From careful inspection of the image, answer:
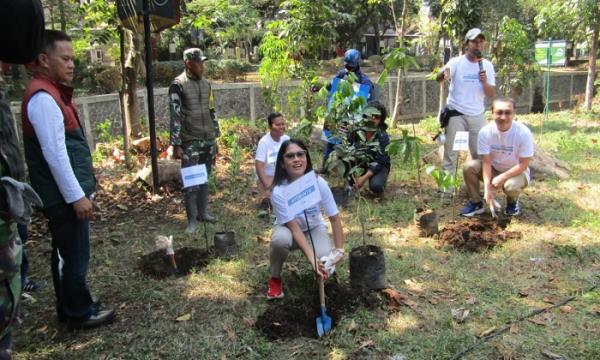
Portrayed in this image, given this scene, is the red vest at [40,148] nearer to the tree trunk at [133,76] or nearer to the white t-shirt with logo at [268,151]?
the white t-shirt with logo at [268,151]

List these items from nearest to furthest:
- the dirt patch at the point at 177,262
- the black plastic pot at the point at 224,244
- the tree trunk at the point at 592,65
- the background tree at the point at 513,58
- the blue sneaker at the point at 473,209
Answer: the dirt patch at the point at 177,262 → the black plastic pot at the point at 224,244 → the blue sneaker at the point at 473,209 → the background tree at the point at 513,58 → the tree trunk at the point at 592,65

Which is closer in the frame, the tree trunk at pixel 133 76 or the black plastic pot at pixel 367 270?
the black plastic pot at pixel 367 270

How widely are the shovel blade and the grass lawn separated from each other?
48 mm

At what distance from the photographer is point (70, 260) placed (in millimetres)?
2824

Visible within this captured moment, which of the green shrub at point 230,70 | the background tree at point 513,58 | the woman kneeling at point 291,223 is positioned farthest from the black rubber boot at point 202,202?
the green shrub at point 230,70

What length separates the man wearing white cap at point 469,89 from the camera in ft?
17.1

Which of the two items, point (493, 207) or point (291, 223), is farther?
point (493, 207)

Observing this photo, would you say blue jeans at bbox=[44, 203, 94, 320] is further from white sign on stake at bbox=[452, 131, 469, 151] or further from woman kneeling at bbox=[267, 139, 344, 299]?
white sign on stake at bbox=[452, 131, 469, 151]

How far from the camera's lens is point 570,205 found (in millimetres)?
5215

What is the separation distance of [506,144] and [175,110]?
10.5 feet

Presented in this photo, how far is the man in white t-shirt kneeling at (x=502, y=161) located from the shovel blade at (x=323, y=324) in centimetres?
245

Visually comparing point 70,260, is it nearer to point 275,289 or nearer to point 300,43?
point 275,289

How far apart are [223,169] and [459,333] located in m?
4.85

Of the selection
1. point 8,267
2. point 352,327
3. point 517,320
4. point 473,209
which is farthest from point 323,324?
point 473,209
